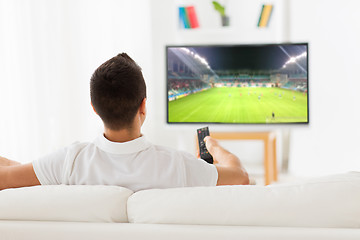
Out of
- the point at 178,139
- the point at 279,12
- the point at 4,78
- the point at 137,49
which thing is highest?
the point at 279,12

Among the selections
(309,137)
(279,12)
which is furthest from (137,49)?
(309,137)

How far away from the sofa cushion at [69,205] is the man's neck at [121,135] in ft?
0.63

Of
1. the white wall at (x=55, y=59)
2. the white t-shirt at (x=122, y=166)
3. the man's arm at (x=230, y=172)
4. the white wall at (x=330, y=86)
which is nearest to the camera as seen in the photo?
the white t-shirt at (x=122, y=166)

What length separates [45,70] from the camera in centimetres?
341

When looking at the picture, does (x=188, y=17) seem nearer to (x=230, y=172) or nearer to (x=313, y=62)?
(x=313, y=62)

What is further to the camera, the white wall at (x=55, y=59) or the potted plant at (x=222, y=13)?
the potted plant at (x=222, y=13)

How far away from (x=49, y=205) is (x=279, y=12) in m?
3.53

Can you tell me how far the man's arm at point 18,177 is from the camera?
1090 millimetres

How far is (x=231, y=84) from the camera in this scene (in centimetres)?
346

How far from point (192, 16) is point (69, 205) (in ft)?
11.5

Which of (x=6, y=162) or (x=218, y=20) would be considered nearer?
(x=6, y=162)

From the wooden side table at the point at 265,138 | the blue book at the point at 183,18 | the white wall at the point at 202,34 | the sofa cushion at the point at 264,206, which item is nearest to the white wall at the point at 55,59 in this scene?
the white wall at the point at 202,34

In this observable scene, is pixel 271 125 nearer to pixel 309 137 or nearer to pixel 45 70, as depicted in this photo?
pixel 309 137

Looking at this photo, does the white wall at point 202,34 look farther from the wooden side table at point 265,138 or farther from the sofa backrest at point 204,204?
the sofa backrest at point 204,204
